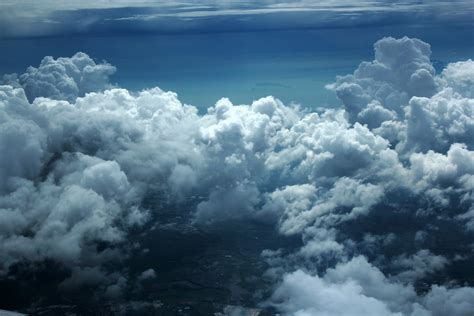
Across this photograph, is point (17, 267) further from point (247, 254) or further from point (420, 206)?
point (420, 206)

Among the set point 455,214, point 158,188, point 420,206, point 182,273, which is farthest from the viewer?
point 158,188

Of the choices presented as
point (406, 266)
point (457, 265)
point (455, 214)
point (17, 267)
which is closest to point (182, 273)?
point (17, 267)

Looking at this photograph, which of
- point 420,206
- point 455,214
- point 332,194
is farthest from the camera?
point 332,194

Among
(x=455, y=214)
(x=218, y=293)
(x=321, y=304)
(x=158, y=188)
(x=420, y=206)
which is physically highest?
(x=158, y=188)

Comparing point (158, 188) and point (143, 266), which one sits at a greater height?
point (158, 188)

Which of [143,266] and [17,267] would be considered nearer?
[17,267]

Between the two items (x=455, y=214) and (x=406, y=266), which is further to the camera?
(x=455, y=214)

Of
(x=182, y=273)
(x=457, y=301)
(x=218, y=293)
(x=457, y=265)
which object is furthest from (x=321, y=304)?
(x=182, y=273)

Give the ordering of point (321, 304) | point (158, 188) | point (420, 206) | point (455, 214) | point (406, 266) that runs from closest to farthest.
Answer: point (321, 304), point (406, 266), point (455, 214), point (420, 206), point (158, 188)

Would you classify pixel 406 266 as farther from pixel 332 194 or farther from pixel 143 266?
pixel 143 266
